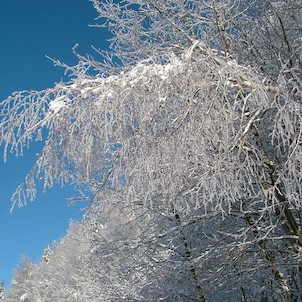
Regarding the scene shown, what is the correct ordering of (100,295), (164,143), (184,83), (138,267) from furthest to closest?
(100,295) → (138,267) → (164,143) → (184,83)

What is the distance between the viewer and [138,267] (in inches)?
281

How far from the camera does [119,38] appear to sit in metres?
5.36

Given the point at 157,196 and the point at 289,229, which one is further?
the point at 157,196

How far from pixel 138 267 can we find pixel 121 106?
5187mm

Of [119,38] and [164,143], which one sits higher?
[119,38]

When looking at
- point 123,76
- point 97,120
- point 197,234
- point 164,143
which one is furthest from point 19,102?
point 197,234

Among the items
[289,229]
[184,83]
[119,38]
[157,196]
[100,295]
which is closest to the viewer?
[184,83]

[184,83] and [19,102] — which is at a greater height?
[19,102]

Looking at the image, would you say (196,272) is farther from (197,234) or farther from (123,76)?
(123,76)

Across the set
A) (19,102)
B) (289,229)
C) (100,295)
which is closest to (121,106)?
(19,102)

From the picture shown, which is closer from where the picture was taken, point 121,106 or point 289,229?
point 121,106

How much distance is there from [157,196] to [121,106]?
167 inches

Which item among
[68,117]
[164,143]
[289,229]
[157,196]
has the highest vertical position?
[157,196]

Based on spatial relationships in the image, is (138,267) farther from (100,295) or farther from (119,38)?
(119,38)
